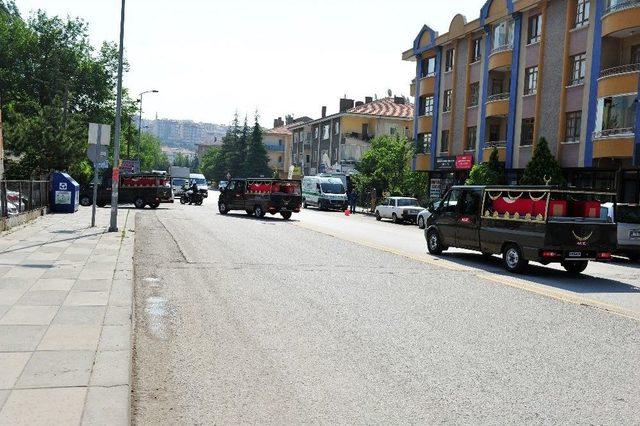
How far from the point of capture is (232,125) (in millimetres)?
115688

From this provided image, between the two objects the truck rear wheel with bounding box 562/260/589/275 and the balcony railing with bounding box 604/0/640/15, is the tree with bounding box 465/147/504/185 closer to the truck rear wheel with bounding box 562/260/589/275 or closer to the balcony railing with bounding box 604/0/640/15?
the balcony railing with bounding box 604/0/640/15

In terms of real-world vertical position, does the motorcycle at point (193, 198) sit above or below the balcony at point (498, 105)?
below

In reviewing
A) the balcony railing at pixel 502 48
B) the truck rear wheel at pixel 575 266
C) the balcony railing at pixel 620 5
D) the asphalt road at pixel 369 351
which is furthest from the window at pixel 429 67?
the asphalt road at pixel 369 351

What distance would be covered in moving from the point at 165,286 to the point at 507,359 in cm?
595

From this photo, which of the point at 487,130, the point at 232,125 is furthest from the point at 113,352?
the point at 232,125

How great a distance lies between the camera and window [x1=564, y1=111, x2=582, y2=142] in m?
31.8

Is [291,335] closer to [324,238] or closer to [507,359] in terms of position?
[507,359]

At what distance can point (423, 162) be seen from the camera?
1855 inches

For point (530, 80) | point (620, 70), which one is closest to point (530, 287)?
point (620, 70)

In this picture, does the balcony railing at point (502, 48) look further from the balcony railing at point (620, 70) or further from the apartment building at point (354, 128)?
the apartment building at point (354, 128)

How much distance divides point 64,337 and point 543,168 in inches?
1147

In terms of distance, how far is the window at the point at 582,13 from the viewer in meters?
31.5

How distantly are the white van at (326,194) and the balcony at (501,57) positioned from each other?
1479 centimetres

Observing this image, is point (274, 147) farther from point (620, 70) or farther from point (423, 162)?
point (620, 70)
